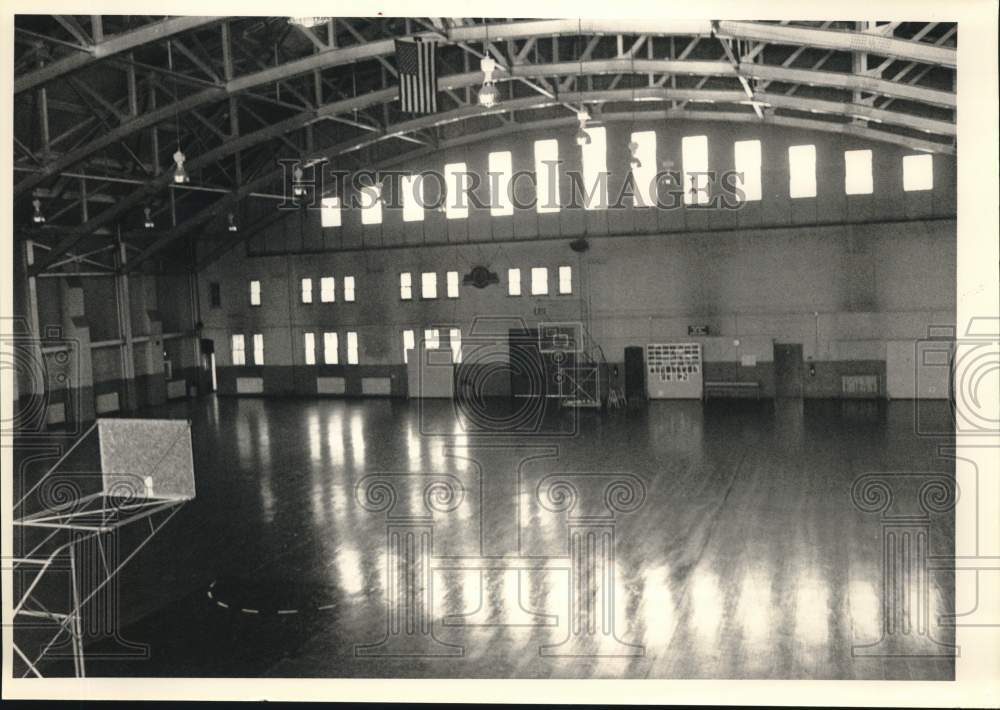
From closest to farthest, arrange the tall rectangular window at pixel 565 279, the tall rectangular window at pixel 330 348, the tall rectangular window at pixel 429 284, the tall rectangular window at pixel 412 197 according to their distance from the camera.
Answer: the tall rectangular window at pixel 565 279, the tall rectangular window at pixel 412 197, the tall rectangular window at pixel 429 284, the tall rectangular window at pixel 330 348

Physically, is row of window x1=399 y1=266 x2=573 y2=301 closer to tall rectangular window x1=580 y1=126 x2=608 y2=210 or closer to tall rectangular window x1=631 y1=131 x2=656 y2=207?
tall rectangular window x1=580 y1=126 x2=608 y2=210

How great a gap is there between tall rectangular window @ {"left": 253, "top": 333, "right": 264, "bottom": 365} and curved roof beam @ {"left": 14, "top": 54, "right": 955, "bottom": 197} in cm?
1043

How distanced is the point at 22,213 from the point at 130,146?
120 inches

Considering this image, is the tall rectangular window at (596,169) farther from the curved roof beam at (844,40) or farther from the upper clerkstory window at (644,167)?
the curved roof beam at (844,40)

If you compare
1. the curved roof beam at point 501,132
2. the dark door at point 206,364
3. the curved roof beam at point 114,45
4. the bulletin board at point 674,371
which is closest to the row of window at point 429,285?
the dark door at point 206,364

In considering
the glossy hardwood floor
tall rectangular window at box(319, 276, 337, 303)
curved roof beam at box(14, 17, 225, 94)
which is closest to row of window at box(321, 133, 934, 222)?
tall rectangular window at box(319, 276, 337, 303)

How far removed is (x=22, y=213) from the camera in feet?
66.1

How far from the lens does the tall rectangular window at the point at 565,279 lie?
915 inches

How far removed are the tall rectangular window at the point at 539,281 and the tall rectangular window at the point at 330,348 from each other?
670cm

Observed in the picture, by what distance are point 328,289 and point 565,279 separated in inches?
299

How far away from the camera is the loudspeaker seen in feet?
74.7

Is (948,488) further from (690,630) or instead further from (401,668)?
(401,668)

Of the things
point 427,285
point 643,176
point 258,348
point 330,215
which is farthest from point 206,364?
point 643,176

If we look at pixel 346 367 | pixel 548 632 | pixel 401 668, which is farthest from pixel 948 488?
pixel 346 367
